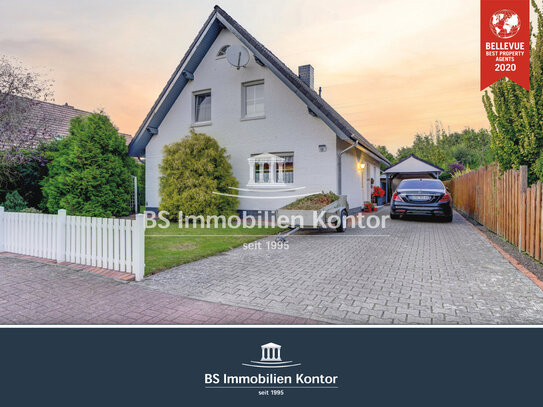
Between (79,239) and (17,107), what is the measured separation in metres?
6.16

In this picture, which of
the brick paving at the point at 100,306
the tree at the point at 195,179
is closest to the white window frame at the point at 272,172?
the tree at the point at 195,179

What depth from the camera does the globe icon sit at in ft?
17.4

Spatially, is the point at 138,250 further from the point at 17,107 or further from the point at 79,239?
the point at 17,107

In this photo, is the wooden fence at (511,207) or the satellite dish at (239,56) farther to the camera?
the satellite dish at (239,56)

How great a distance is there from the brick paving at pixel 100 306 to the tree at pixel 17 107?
5883 mm

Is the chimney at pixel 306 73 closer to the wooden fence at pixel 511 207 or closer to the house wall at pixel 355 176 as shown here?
the house wall at pixel 355 176

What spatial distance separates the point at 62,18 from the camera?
16.8ft

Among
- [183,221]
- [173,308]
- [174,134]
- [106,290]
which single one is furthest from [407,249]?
[174,134]

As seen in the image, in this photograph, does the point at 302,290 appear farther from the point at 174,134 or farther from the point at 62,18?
the point at 174,134

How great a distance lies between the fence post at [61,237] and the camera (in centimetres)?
545
